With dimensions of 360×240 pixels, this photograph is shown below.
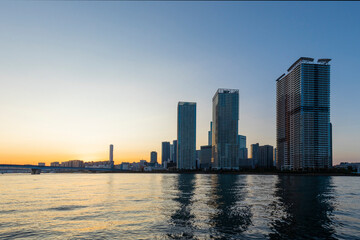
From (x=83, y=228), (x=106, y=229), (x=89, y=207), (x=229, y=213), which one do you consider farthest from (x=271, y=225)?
(x=89, y=207)

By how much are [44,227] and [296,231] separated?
3881 centimetres

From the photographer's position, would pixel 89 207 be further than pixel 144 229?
Yes

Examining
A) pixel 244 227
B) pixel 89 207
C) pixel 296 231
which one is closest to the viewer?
pixel 296 231

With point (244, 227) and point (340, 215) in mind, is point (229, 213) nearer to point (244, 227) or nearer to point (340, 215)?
point (244, 227)

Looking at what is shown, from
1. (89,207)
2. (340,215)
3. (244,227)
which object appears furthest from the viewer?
(89,207)

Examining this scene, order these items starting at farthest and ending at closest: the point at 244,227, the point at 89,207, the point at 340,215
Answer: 1. the point at 89,207
2. the point at 340,215
3. the point at 244,227

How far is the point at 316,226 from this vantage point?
4816 cm

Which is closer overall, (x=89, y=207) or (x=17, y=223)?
(x=17, y=223)

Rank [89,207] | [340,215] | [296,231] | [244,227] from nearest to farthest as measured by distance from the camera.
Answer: [296,231] → [244,227] → [340,215] → [89,207]

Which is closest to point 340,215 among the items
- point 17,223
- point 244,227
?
point 244,227

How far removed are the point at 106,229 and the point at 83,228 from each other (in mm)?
3805

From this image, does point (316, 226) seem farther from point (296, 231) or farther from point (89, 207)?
point (89, 207)

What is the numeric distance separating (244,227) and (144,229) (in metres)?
15.8

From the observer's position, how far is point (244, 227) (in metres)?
47.4
